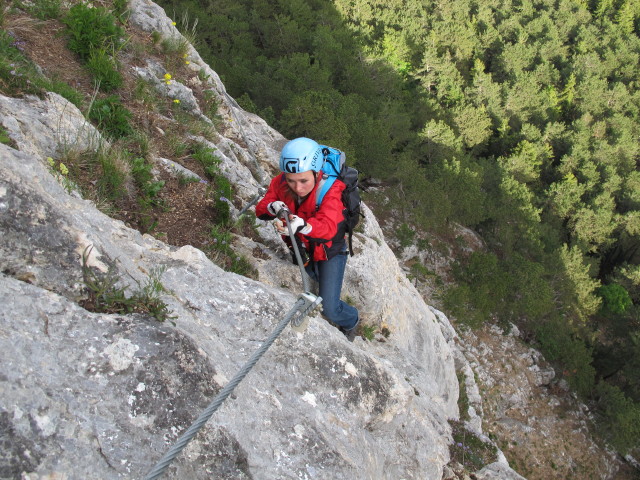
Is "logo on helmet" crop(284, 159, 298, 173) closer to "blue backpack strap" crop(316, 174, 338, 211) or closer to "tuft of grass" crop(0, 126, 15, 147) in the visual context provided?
"blue backpack strap" crop(316, 174, 338, 211)

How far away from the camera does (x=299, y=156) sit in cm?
474

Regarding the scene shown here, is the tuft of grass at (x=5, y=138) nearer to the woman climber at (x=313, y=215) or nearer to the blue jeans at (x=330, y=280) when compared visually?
the woman climber at (x=313, y=215)

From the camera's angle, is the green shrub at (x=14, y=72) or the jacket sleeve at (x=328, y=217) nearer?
the jacket sleeve at (x=328, y=217)

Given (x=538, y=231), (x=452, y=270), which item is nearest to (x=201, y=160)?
(x=452, y=270)

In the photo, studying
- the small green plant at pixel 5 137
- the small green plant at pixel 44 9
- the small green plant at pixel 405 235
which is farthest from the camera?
the small green plant at pixel 405 235

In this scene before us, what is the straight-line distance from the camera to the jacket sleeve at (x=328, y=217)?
16.2 feet

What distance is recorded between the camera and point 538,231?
2750 centimetres

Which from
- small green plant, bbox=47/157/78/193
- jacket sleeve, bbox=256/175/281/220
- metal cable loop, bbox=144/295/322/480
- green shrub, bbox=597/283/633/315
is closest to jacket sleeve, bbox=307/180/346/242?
jacket sleeve, bbox=256/175/281/220

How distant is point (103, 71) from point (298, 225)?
417 centimetres

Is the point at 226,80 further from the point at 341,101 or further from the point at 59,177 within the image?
the point at 59,177

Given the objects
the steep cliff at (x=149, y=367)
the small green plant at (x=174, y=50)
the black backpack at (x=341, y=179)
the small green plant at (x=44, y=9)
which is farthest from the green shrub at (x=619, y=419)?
the small green plant at (x=44, y=9)

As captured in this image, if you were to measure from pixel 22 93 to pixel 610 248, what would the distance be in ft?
122

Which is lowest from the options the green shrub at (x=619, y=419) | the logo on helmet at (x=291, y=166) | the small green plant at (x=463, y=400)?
the green shrub at (x=619, y=419)

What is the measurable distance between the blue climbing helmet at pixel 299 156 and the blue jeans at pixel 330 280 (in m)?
1.40
